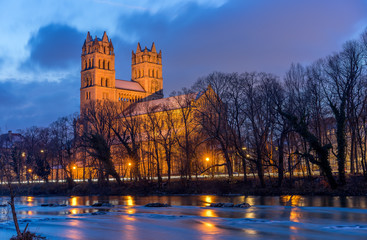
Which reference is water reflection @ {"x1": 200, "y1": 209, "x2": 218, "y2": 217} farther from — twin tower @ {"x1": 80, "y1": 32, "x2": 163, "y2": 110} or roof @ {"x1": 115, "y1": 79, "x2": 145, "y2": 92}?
roof @ {"x1": 115, "y1": 79, "x2": 145, "y2": 92}

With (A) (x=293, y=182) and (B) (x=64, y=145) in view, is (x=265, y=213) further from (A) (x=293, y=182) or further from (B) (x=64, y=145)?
(B) (x=64, y=145)

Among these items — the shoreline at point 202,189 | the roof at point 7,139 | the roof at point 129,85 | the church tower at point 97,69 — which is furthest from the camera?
the roof at point 129,85

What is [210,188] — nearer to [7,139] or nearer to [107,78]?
[7,139]

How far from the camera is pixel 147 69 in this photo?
174 m

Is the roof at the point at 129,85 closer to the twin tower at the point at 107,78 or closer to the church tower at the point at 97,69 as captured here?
the twin tower at the point at 107,78

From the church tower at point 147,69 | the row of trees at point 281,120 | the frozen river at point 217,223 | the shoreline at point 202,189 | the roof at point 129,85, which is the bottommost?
the frozen river at point 217,223

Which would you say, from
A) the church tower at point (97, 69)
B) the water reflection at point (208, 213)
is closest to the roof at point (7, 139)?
the church tower at point (97, 69)

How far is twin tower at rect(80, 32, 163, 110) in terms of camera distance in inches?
6078

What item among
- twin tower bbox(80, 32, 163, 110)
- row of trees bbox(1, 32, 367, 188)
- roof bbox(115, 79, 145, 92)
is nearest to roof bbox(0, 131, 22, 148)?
row of trees bbox(1, 32, 367, 188)

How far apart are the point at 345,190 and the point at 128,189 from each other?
1237 inches

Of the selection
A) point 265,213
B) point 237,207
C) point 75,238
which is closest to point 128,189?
point 237,207

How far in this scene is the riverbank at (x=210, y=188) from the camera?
44.5 meters

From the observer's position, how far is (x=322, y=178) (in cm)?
4959

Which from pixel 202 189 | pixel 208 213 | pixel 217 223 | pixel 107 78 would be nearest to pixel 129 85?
pixel 107 78
